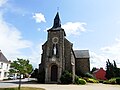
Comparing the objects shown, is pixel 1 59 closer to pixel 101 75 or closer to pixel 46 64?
pixel 46 64

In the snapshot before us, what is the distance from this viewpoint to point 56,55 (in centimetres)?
3291

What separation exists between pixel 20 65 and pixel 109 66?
35282 mm

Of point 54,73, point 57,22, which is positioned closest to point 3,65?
point 54,73

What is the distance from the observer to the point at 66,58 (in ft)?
110

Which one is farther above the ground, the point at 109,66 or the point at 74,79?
the point at 109,66

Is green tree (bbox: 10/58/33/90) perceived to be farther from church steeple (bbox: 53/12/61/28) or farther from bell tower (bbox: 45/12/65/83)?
church steeple (bbox: 53/12/61/28)

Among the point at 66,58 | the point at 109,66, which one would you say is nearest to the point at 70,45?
the point at 66,58

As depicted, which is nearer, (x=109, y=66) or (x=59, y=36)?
(x=59, y=36)

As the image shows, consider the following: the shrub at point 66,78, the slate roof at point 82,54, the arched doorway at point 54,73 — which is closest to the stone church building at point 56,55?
the arched doorway at point 54,73

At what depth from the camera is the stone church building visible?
1268 inches

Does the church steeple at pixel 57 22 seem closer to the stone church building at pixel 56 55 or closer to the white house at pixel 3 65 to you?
the stone church building at pixel 56 55

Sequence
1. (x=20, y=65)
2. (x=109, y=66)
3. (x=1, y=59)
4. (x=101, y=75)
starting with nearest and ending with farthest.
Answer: (x=20, y=65) < (x=1, y=59) < (x=109, y=66) < (x=101, y=75)

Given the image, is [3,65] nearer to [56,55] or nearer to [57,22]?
[56,55]

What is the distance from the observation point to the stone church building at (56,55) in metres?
32.2
